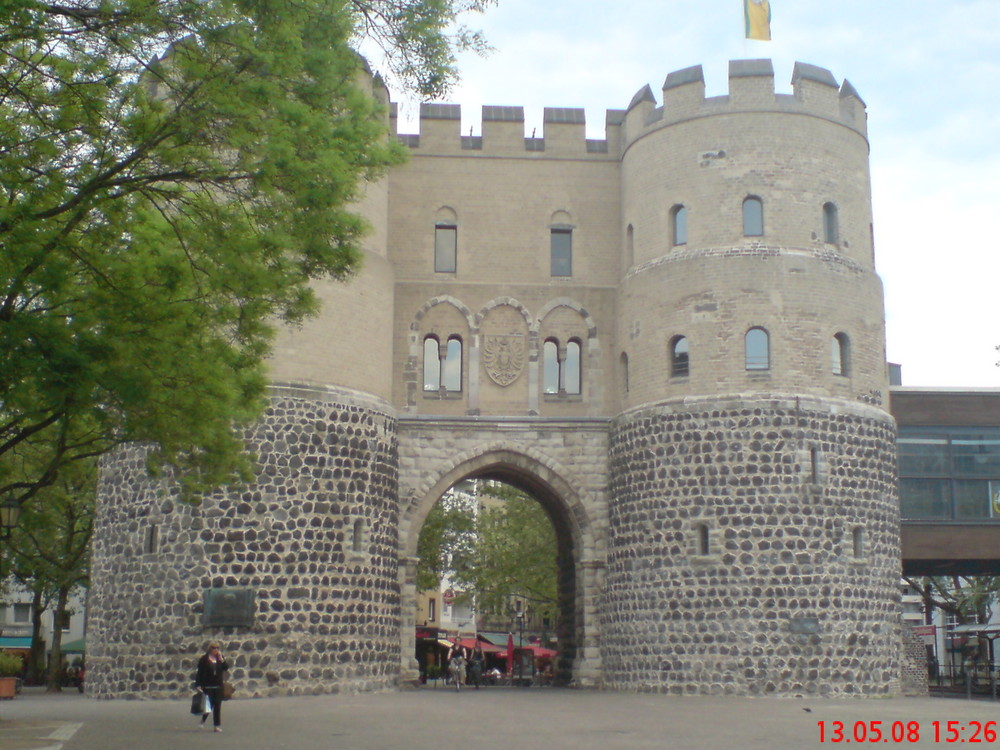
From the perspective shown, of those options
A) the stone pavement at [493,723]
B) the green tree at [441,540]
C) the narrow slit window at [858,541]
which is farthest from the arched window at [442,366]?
the green tree at [441,540]

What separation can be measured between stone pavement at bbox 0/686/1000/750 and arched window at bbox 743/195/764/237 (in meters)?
9.85

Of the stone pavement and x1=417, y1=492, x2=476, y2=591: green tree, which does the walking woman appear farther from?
x1=417, y1=492, x2=476, y2=591: green tree

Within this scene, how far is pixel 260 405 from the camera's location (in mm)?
16062

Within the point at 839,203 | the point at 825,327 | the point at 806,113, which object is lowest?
the point at 825,327

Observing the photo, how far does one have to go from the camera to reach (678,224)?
2798cm

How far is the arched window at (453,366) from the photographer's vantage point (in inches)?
1161

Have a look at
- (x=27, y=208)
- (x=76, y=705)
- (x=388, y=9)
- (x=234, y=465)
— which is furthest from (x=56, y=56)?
(x=76, y=705)

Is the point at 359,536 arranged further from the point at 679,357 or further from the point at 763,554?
the point at 763,554

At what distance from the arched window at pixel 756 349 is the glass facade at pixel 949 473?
593 centimetres

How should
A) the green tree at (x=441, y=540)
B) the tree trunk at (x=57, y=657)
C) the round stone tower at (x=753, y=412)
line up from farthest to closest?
the green tree at (x=441, y=540) < the tree trunk at (x=57, y=657) < the round stone tower at (x=753, y=412)

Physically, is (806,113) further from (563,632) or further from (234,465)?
(234,465)

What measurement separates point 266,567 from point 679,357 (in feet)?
32.2

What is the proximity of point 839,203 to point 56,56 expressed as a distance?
64.9ft

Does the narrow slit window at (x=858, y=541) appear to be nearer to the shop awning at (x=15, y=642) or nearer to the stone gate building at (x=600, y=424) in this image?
the stone gate building at (x=600, y=424)
